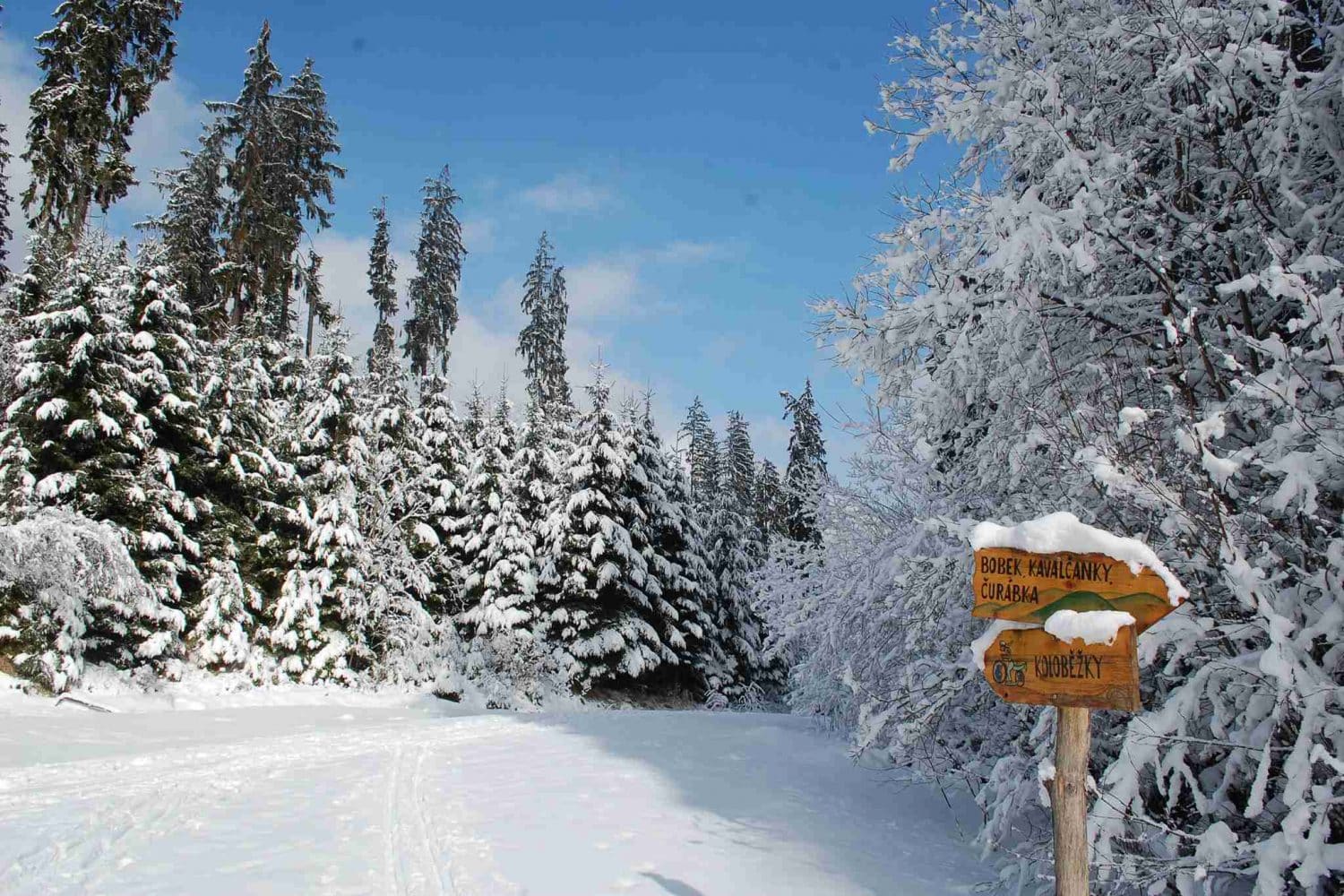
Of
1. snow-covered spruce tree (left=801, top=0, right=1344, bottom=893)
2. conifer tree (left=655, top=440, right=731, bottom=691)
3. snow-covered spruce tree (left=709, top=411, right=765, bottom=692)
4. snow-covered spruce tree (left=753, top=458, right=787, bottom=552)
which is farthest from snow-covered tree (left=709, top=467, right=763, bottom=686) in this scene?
snow-covered spruce tree (left=801, top=0, right=1344, bottom=893)

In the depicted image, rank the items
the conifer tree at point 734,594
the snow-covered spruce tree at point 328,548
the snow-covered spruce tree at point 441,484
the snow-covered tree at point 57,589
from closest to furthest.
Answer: the snow-covered tree at point 57,589
the snow-covered spruce tree at point 328,548
the snow-covered spruce tree at point 441,484
the conifer tree at point 734,594

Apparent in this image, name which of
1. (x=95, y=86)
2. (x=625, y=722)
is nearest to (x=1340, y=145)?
(x=625, y=722)

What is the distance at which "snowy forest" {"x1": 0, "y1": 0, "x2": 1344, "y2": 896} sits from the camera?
4.43 metres

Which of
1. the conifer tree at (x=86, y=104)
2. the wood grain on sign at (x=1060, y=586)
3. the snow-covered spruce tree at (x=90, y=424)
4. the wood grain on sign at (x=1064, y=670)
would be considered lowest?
the wood grain on sign at (x=1064, y=670)

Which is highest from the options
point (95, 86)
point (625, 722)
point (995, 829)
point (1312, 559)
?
point (95, 86)

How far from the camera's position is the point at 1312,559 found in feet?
14.9

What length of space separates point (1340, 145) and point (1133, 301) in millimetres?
1425

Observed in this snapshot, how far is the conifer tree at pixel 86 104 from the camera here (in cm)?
2114

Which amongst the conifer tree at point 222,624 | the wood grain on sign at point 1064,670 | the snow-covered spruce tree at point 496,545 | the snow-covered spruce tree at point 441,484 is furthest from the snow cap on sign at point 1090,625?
the snow-covered spruce tree at point 441,484

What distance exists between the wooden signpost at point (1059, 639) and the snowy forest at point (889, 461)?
0.80 m

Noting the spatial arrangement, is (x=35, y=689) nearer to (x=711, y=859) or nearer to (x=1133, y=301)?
(x=711, y=859)

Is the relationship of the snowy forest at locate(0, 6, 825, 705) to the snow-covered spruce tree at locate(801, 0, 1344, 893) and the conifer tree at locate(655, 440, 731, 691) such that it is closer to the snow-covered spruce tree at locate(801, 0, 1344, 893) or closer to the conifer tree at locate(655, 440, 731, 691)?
the conifer tree at locate(655, 440, 731, 691)

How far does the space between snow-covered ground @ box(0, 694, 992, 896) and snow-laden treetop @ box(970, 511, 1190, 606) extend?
12.8 ft

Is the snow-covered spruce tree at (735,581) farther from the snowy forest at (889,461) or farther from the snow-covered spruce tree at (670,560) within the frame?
the snow-covered spruce tree at (670,560)
